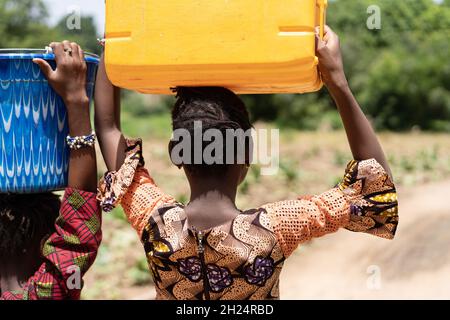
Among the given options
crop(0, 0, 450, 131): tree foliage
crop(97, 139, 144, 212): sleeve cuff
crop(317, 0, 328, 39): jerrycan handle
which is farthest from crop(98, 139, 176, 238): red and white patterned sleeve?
crop(0, 0, 450, 131): tree foliage

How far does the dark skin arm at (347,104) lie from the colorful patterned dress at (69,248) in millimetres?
761

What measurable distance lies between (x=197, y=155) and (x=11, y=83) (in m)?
0.62

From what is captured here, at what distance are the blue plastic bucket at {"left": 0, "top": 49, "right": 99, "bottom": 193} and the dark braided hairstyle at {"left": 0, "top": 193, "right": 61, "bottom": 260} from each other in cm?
13

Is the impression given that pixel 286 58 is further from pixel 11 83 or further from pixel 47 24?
pixel 47 24

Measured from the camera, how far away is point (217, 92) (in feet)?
5.69

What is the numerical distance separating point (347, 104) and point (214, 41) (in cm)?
43

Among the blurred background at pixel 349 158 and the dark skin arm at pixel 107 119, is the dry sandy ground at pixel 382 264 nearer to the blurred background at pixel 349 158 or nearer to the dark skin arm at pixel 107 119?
the blurred background at pixel 349 158

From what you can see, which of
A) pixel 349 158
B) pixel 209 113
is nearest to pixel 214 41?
pixel 209 113

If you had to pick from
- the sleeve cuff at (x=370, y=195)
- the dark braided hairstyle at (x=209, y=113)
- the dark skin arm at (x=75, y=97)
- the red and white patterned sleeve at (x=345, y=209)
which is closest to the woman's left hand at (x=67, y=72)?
the dark skin arm at (x=75, y=97)

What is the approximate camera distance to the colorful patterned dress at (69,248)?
1.89 meters

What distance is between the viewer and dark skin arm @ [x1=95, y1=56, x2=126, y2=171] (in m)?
1.94

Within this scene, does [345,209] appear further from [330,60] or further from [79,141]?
[79,141]

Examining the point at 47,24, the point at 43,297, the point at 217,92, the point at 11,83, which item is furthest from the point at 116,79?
the point at 47,24

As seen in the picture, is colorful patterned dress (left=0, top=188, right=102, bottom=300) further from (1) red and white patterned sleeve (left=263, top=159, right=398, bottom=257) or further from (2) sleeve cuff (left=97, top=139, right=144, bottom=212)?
(1) red and white patterned sleeve (left=263, top=159, right=398, bottom=257)
